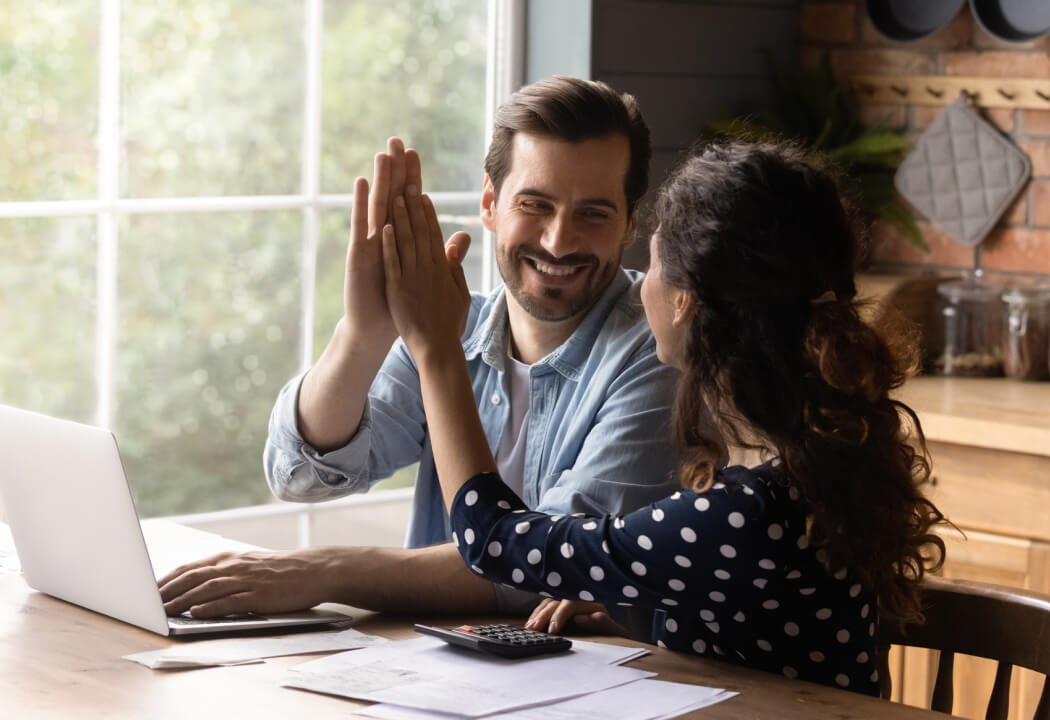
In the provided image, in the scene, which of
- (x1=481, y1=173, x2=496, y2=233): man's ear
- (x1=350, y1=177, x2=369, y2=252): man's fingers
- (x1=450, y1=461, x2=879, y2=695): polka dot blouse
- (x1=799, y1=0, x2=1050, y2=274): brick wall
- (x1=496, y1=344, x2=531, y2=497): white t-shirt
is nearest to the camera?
(x1=450, y1=461, x2=879, y2=695): polka dot blouse

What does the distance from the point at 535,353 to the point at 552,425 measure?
0.14 meters

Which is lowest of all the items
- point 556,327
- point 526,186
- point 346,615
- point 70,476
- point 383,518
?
point 383,518

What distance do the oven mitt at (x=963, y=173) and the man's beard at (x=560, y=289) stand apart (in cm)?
154

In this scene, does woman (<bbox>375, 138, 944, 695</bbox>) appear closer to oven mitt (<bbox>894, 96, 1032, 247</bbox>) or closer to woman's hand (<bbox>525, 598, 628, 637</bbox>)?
woman's hand (<bbox>525, 598, 628, 637</bbox>)

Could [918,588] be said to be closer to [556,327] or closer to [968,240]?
[556,327]

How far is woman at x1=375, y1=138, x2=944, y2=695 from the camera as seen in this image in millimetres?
1333

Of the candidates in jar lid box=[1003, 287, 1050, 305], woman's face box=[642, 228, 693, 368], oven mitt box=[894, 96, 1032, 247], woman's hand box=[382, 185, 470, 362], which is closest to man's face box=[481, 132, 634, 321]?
woman's hand box=[382, 185, 470, 362]

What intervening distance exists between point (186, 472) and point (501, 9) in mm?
1255

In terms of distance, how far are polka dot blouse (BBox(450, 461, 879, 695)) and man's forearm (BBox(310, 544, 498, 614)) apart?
15 centimetres

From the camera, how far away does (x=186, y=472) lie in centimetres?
275

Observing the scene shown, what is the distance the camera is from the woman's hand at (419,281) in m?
1.63

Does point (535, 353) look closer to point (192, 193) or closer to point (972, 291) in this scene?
point (192, 193)

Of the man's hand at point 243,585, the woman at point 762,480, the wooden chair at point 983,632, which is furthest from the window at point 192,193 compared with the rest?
the wooden chair at point 983,632

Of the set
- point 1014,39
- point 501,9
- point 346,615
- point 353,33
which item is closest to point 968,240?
point 1014,39
